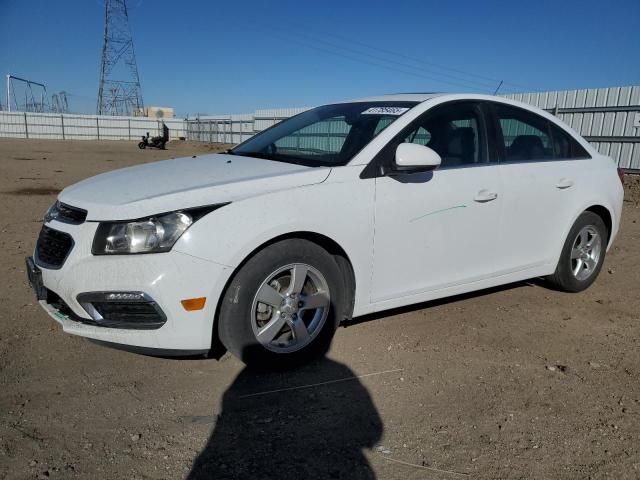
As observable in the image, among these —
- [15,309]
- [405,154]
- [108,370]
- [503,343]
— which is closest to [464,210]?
[405,154]

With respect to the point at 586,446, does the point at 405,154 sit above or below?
above

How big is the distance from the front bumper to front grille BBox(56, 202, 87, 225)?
5 cm

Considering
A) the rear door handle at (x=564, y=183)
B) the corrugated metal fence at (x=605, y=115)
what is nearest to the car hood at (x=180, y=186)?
the rear door handle at (x=564, y=183)

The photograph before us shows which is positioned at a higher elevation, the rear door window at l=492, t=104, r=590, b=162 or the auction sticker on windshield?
the auction sticker on windshield

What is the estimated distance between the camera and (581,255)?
4.68 meters

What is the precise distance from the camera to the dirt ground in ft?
7.67

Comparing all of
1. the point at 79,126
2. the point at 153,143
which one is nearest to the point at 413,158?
the point at 153,143

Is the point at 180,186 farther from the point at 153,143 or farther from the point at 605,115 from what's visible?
the point at 153,143

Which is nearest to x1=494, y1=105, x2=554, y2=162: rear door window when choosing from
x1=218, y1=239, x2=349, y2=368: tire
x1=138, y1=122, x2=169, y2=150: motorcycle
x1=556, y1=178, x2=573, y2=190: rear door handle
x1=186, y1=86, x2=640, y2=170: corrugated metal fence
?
x1=556, y1=178, x2=573, y2=190: rear door handle

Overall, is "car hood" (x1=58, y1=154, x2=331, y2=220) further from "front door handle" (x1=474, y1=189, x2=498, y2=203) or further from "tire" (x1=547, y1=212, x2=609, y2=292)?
"tire" (x1=547, y1=212, x2=609, y2=292)

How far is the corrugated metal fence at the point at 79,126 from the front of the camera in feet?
146

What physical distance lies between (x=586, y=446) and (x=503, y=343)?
3.98 ft

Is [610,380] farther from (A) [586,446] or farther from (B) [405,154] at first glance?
(B) [405,154]

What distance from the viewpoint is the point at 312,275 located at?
311 cm
